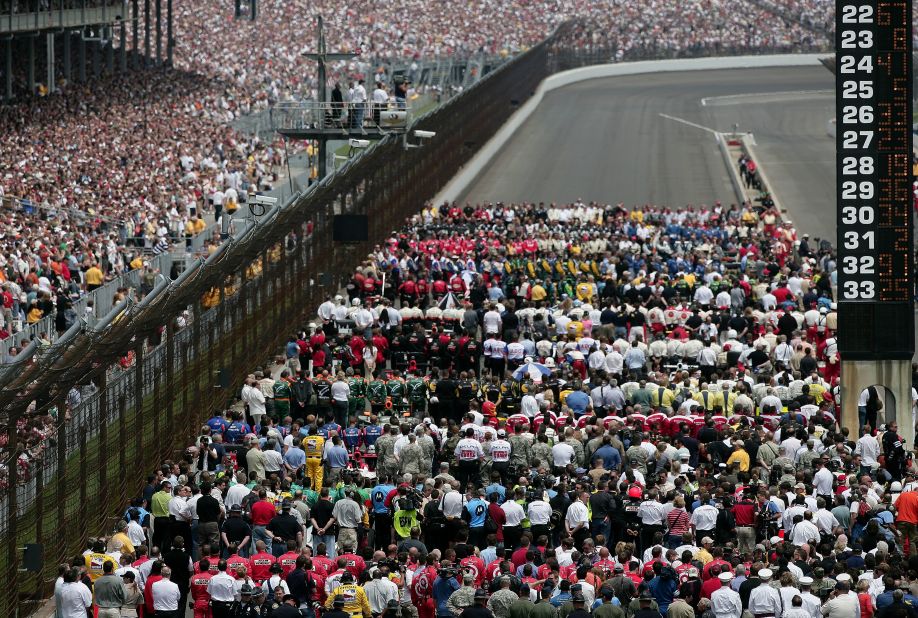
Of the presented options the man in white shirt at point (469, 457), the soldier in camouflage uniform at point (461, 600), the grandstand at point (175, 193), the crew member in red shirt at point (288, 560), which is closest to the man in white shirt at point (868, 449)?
the man in white shirt at point (469, 457)

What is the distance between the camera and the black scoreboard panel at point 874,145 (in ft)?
89.9

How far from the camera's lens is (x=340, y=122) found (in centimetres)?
4878

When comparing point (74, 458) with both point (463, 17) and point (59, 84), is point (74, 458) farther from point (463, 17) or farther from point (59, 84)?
point (463, 17)

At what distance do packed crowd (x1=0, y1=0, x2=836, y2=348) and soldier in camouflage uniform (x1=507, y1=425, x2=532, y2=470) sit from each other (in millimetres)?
10783

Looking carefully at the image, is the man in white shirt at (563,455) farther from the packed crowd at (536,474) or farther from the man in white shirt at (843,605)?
the man in white shirt at (843,605)

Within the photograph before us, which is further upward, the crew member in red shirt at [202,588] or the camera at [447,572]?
the camera at [447,572]

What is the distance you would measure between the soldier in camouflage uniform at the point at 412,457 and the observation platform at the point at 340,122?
25.6 meters

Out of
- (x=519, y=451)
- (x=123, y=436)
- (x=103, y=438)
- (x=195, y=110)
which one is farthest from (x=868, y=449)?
(x=195, y=110)

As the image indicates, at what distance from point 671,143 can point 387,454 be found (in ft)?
174

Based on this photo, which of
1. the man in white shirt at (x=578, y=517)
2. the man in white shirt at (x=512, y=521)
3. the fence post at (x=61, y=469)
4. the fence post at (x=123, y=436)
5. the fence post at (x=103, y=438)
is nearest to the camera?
the fence post at (x=61, y=469)

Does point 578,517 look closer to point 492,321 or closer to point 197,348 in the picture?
point 197,348

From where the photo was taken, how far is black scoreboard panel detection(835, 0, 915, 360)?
89.9 ft

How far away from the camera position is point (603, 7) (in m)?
113

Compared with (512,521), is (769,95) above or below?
above
